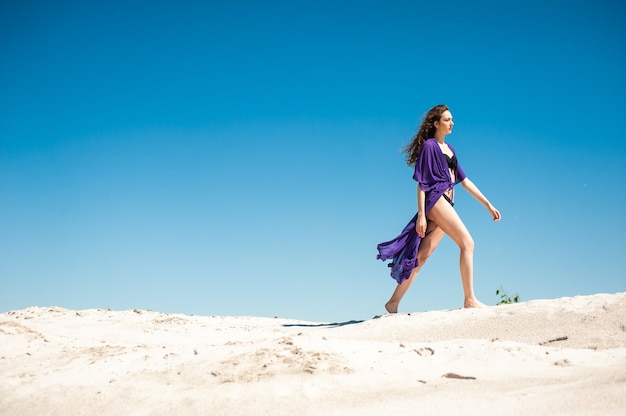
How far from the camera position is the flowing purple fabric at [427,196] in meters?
7.72

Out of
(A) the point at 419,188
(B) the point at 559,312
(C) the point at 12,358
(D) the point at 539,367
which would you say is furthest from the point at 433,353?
(C) the point at 12,358

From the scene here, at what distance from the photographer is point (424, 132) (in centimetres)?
827

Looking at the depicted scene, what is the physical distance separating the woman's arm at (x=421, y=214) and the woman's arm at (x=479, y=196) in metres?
0.90

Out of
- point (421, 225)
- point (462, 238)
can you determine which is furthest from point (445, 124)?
point (462, 238)

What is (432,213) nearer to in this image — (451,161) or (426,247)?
(426,247)

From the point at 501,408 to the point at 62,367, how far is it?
15.2ft

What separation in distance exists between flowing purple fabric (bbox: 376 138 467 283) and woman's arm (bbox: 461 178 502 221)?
45 cm

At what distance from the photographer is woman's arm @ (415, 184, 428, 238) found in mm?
7621

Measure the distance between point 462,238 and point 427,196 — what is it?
75cm

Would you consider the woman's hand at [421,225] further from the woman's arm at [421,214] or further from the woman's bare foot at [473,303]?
the woman's bare foot at [473,303]

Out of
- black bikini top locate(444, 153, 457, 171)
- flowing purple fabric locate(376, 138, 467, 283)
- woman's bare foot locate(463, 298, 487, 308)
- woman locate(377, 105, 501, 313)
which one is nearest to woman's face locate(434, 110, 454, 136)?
woman locate(377, 105, 501, 313)

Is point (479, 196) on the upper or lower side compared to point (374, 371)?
upper

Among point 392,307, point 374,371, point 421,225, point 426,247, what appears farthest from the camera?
point 392,307

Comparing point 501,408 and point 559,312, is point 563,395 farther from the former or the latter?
point 559,312
